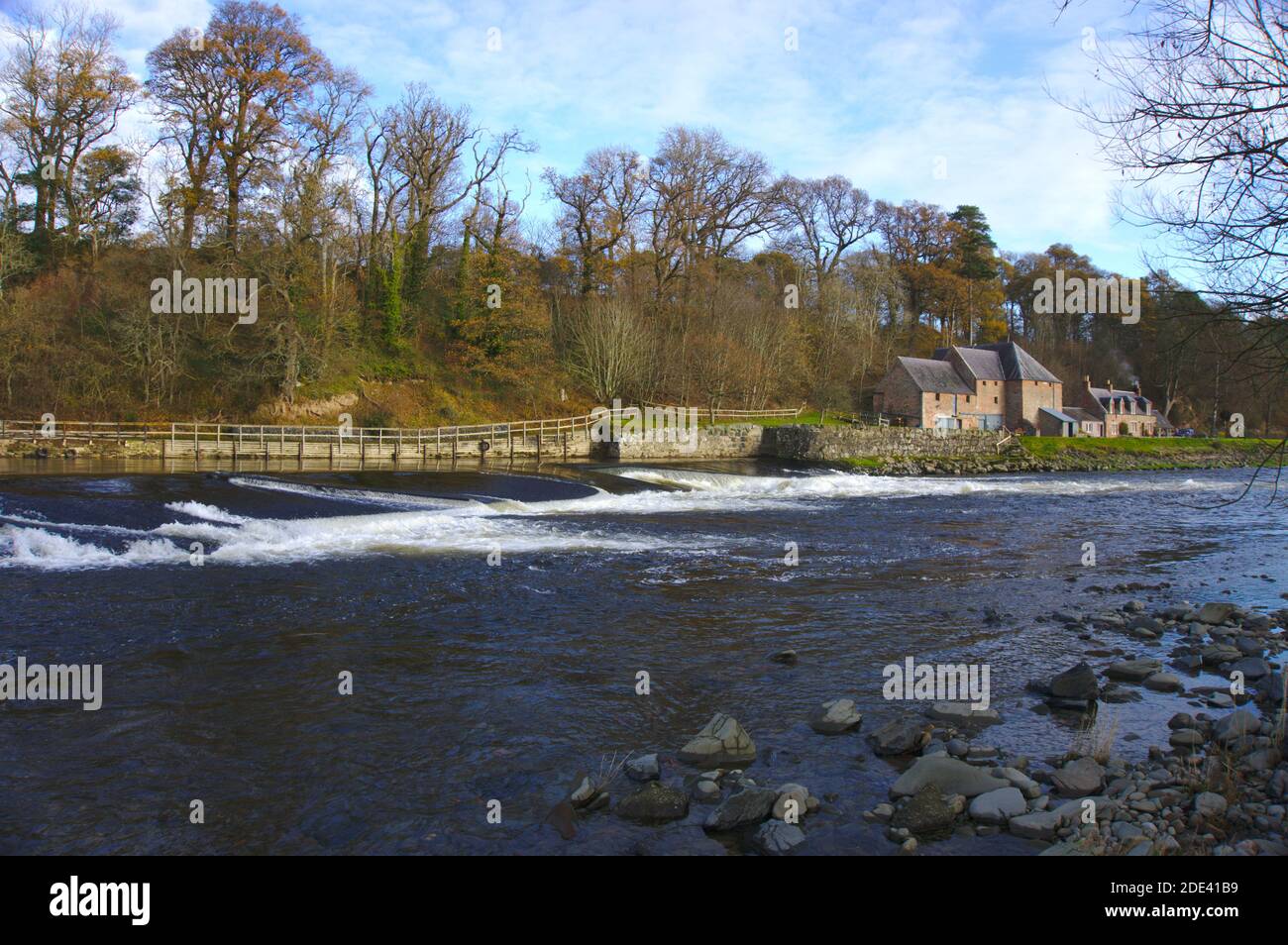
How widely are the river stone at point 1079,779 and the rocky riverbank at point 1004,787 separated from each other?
0.01 m

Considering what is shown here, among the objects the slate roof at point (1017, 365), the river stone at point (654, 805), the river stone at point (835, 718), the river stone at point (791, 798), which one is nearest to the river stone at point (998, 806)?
the river stone at point (791, 798)

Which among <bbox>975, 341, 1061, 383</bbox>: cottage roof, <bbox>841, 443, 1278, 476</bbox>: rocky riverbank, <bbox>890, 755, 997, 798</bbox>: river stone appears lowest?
<bbox>890, 755, 997, 798</bbox>: river stone

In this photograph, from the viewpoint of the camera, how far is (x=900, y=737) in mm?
7117

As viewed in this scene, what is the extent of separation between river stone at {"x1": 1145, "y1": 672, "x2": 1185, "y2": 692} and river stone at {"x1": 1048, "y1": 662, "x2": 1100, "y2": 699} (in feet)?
2.32

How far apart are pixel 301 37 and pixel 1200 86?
47903 mm

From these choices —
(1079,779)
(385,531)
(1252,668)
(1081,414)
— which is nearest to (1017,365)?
(1081,414)

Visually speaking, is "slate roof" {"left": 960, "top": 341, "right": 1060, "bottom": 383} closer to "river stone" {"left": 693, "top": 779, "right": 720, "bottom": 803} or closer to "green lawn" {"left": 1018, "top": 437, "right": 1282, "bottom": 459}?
"green lawn" {"left": 1018, "top": 437, "right": 1282, "bottom": 459}

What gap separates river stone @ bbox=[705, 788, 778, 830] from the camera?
5.73 m

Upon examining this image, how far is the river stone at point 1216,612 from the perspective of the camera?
11477 mm

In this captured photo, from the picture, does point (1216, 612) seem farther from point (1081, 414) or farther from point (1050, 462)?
point (1081, 414)

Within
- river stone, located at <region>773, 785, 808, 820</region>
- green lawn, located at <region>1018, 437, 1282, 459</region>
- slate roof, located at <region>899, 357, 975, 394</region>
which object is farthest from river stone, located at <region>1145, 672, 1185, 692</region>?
slate roof, located at <region>899, 357, 975, 394</region>
